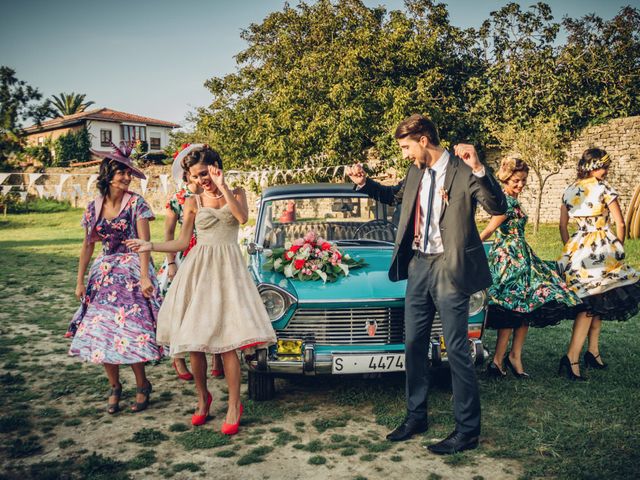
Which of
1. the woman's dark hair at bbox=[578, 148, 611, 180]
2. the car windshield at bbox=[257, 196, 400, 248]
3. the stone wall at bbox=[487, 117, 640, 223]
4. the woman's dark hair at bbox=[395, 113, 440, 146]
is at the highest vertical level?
the stone wall at bbox=[487, 117, 640, 223]

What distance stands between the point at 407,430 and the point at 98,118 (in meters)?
54.8

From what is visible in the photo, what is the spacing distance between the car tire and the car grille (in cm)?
49

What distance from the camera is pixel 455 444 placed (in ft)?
11.4

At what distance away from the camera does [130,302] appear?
4160mm

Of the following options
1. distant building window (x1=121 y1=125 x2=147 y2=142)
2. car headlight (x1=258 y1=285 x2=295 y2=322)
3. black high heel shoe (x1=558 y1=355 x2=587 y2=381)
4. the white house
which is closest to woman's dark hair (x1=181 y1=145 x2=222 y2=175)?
car headlight (x1=258 y1=285 x2=295 y2=322)

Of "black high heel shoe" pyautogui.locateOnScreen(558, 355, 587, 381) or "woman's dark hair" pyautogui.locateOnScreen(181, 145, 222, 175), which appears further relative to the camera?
"black high heel shoe" pyautogui.locateOnScreen(558, 355, 587, 381)

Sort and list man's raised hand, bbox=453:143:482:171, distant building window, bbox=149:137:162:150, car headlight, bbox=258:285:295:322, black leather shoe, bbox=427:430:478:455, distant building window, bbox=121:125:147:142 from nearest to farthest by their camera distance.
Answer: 1. man's raised hand, bbox=453:143:482:171
2. black leather shoe, bbox=427:430:478:455
3. car headlight, bbox=258:285:295:322
4. distant building window, bbox=121:125:147:142
5. distant building window, bbox=149:137:162:150

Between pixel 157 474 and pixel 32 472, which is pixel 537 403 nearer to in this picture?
pixel 157 474

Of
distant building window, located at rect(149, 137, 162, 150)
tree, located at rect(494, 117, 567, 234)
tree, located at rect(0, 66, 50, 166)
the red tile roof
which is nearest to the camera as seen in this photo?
tree, located at rect(494, 117, 567, 234)

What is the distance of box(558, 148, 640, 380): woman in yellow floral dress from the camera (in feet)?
16.1

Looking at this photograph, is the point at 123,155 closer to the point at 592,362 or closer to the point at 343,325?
the point at 343,325

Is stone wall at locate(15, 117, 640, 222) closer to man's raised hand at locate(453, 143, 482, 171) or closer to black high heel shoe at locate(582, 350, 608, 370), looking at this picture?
black high heel shoe at locate(582, 350, 608, 370)

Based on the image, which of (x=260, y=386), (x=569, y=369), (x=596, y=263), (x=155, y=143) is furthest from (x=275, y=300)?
(x=155, y=143)

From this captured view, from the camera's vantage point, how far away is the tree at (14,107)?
33.3 metres
